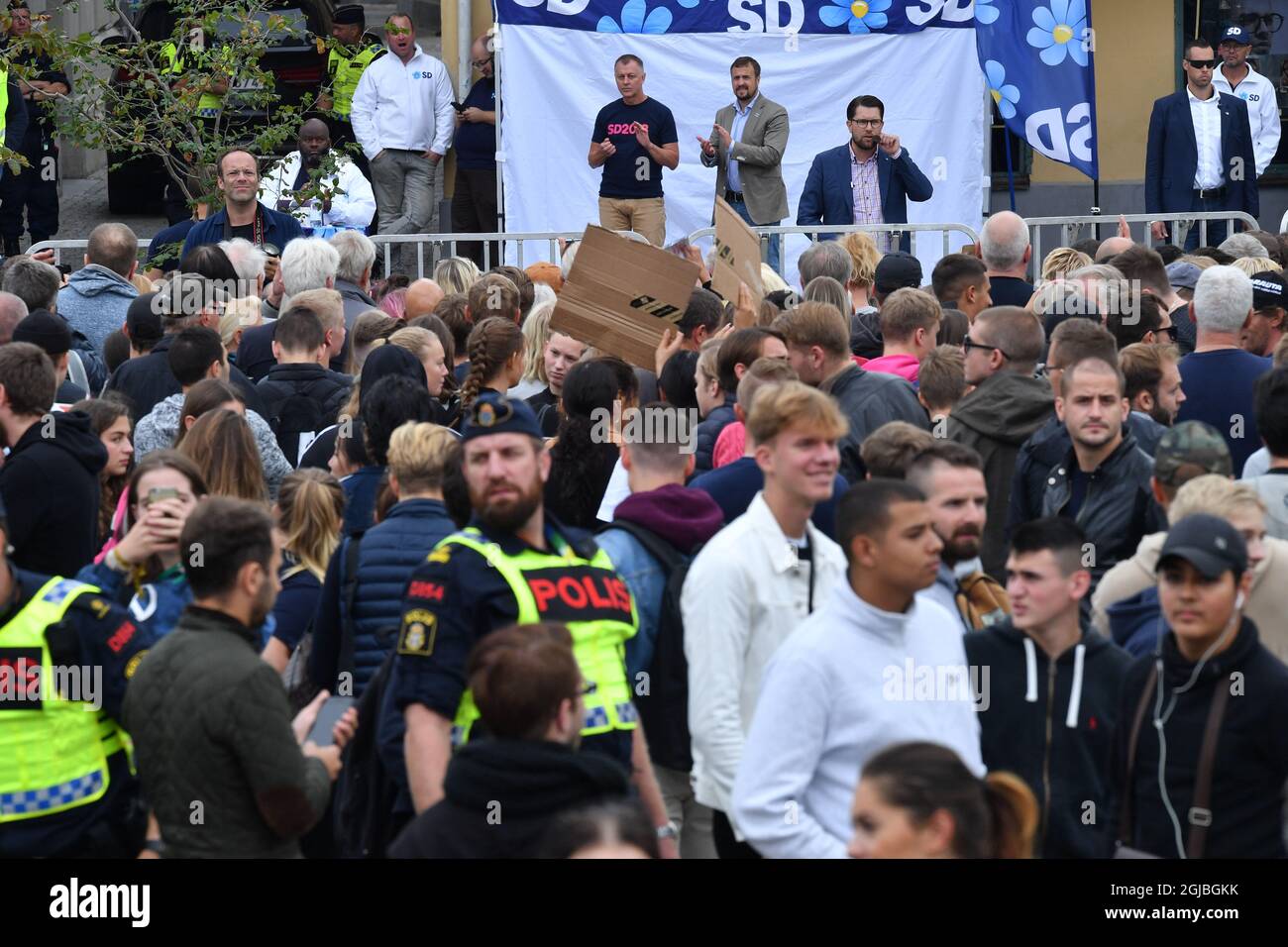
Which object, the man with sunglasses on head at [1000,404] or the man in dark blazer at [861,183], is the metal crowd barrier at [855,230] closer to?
the man in dark blazer at [861,183]

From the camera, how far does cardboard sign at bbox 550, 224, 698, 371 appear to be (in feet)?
27.0

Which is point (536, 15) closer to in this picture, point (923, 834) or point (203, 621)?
point (203, 621)

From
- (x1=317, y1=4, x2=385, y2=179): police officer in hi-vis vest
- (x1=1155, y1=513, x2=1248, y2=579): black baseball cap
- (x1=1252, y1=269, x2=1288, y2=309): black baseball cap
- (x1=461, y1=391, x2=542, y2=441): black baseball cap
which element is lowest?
(x1=1155, y1=513, x2=1248, y2=579): black baseball cap

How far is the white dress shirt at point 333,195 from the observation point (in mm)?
13852

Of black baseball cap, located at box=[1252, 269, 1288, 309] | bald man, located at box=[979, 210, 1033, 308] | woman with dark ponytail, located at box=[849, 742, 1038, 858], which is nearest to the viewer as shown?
woman with dark ponytail, located at box=[849, 742, 1038, 858]

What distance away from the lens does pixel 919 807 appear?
3463mm

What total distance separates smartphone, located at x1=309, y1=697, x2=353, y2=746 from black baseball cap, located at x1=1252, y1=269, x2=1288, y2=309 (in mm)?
5468

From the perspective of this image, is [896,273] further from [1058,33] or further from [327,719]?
[1058,33]

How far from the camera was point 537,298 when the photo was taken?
10.3 meters

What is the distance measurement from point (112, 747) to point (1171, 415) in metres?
4.43

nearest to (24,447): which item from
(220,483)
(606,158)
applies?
(220,483)

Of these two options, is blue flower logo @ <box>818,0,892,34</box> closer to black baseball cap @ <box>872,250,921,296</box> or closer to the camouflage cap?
black baseball cap @ <box>872,250,921,296</box>

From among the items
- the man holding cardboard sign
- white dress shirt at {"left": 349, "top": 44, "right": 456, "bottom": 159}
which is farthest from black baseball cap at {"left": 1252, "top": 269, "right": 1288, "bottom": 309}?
white dress shirt at {"left": 349, "top": 44, "right": 456, "bottom": 159}

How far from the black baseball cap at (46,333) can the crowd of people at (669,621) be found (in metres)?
1.15
